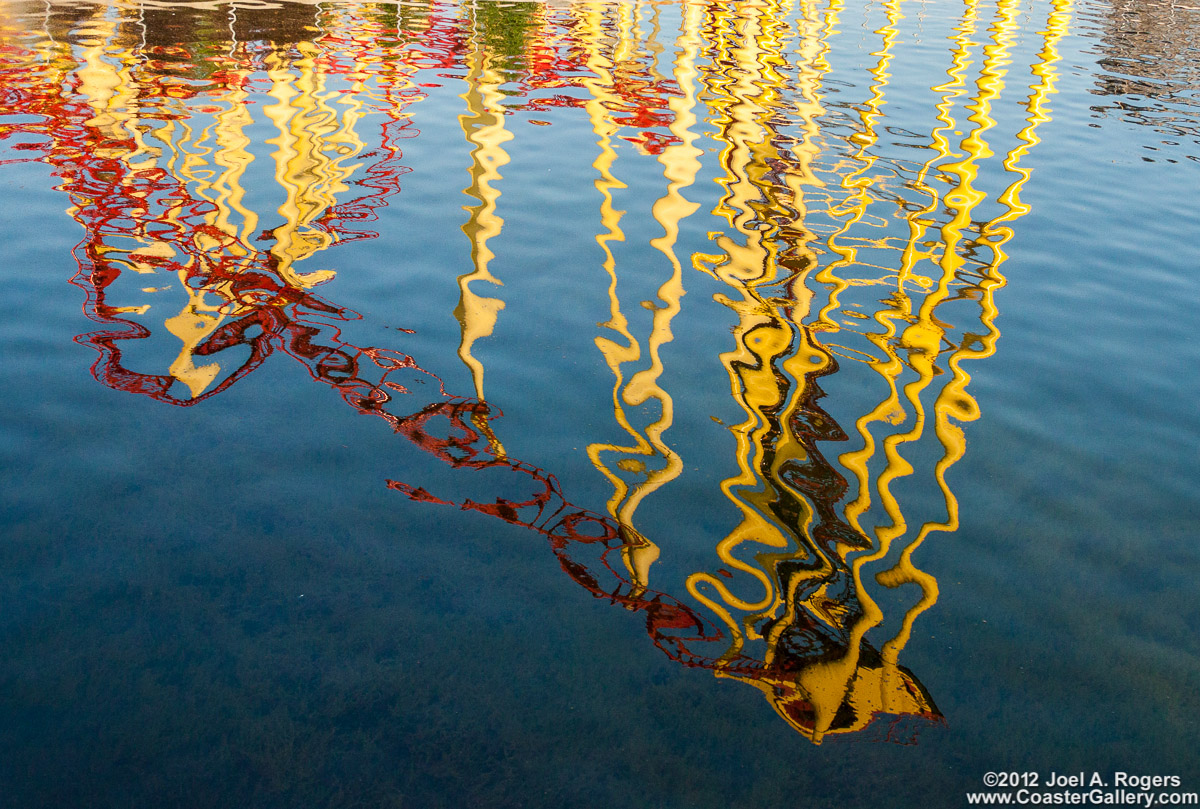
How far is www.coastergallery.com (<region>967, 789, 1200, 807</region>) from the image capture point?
2.75 metres

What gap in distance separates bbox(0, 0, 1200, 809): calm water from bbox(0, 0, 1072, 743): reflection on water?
3cm

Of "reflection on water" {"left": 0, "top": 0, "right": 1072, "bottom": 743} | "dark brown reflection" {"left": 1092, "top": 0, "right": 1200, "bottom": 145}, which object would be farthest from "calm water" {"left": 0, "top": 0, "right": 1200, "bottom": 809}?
"dark brown reflection" {"left": 1092, "top": 0, "right": 1200, "bottom": 145}

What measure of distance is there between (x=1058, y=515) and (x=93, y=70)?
1120 centimetres

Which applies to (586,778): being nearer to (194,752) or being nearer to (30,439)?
(194,752)

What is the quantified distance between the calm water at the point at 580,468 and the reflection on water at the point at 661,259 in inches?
1.2

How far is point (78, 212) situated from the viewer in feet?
20.7

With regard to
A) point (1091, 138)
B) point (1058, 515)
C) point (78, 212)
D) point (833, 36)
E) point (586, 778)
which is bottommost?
point (586, 778)

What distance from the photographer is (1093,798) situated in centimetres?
277

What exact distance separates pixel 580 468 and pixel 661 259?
8.33 ft

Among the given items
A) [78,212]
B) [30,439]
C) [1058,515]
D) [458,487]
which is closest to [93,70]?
[78,212]

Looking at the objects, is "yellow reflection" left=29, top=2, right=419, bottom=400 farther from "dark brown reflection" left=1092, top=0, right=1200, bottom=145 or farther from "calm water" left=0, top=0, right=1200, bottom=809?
"dark brown reflection" left=1092, top=0, right=1200, bottom=145

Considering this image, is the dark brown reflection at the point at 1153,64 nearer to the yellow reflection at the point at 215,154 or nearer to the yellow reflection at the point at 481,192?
the yellow reflection at the point at 481,192

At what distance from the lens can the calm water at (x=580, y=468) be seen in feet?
9.28

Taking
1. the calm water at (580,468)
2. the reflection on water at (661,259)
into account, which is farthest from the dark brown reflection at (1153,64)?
the calm water at (580,468)
